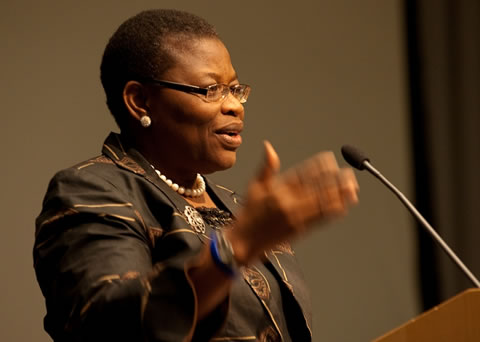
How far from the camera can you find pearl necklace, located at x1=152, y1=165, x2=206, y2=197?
187cm

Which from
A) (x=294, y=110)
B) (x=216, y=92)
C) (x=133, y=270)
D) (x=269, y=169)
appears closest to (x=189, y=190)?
(x=216, y=92)

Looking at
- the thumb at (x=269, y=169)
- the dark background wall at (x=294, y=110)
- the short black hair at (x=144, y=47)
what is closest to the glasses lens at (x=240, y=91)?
the short black hair at (x=144, y=47)

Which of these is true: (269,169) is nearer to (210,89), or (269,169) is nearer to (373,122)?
(210,89)

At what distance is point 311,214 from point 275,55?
86.2 inches

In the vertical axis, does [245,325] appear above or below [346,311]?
above

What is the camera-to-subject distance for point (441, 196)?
3568mm

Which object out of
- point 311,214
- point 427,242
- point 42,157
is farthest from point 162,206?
point 427,242

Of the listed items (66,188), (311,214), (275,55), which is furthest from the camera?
(275,55)

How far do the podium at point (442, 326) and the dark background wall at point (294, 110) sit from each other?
1.59 m

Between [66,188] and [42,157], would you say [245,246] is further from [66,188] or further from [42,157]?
[42,157]

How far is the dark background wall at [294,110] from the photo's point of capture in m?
2.71

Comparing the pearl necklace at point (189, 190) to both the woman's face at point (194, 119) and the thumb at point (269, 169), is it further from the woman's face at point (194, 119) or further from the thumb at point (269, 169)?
the thumb at point (269, 169)

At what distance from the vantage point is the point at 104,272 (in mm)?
1421

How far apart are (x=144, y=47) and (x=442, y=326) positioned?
0.96 m
